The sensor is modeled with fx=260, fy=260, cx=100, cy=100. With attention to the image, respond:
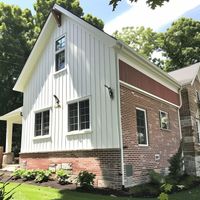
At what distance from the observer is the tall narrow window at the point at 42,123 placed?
40.5 feet

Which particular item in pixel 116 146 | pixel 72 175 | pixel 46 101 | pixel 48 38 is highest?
pixel 48 38

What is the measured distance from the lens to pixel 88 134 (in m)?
9.95

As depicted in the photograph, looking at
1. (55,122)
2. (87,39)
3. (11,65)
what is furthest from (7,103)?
(87,39)

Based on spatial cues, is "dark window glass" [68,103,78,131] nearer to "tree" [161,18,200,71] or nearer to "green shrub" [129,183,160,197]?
"green shrub" [129,183,160,197]

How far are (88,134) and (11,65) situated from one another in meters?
18.3

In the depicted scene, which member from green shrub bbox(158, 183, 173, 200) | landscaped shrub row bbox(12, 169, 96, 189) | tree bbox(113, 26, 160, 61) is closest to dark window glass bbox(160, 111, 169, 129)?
landscaped shrub row bbox(12, 169, 96, 189)

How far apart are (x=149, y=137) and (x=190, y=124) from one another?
5.01 meters

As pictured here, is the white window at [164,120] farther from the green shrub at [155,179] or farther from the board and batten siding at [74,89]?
the board and batten siding at [74,89]

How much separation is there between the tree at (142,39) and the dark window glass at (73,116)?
80.6ft

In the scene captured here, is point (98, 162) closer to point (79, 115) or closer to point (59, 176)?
point (59, 176)

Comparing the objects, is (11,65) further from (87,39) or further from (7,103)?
(87,39)

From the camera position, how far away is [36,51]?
45.4 ft

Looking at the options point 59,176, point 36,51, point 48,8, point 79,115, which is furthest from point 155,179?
point 48,8

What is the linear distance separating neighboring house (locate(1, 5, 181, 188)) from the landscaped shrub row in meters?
0.53
